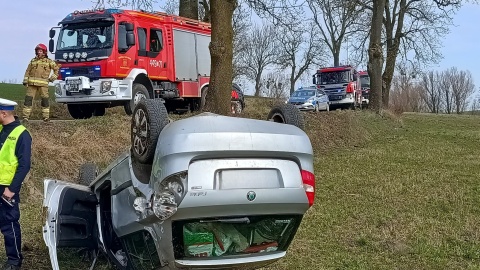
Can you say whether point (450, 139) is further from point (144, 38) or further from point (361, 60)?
point (361, 60)

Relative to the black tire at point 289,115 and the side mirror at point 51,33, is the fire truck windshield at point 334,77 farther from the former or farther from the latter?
the black tire at point 289,115

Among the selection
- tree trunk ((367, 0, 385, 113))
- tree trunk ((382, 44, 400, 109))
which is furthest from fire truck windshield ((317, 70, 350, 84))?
tree trunk ((367, 0, 385, 113))

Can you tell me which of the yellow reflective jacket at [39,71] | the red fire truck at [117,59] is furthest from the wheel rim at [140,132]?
the red fire truck at [117,59]

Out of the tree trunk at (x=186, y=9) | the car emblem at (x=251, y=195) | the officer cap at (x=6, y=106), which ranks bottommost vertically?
the car emblem at (x=251, y=195)

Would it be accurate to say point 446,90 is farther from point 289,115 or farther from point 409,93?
point 289,115

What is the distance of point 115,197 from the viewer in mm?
3873

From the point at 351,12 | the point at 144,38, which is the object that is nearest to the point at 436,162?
the point at 144,38

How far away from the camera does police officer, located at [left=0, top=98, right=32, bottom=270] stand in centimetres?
473

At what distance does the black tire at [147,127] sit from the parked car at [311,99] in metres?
25.5

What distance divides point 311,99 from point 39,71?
19737 mm

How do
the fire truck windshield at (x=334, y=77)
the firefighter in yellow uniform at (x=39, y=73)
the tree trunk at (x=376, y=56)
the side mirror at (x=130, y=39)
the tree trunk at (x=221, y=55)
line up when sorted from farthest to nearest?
the fire truck windshield at (x=334, y=77) → the tree trunk at (x=376, y=56) → the side mirror at (x=130, y=39) → the tree trunk at (x=221, y=55) → the firefighter in yellow uniform at (x=39, y=73)

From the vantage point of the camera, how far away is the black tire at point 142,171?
11.3ft

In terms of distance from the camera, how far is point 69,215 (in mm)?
4449

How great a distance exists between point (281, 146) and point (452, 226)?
4109mm
